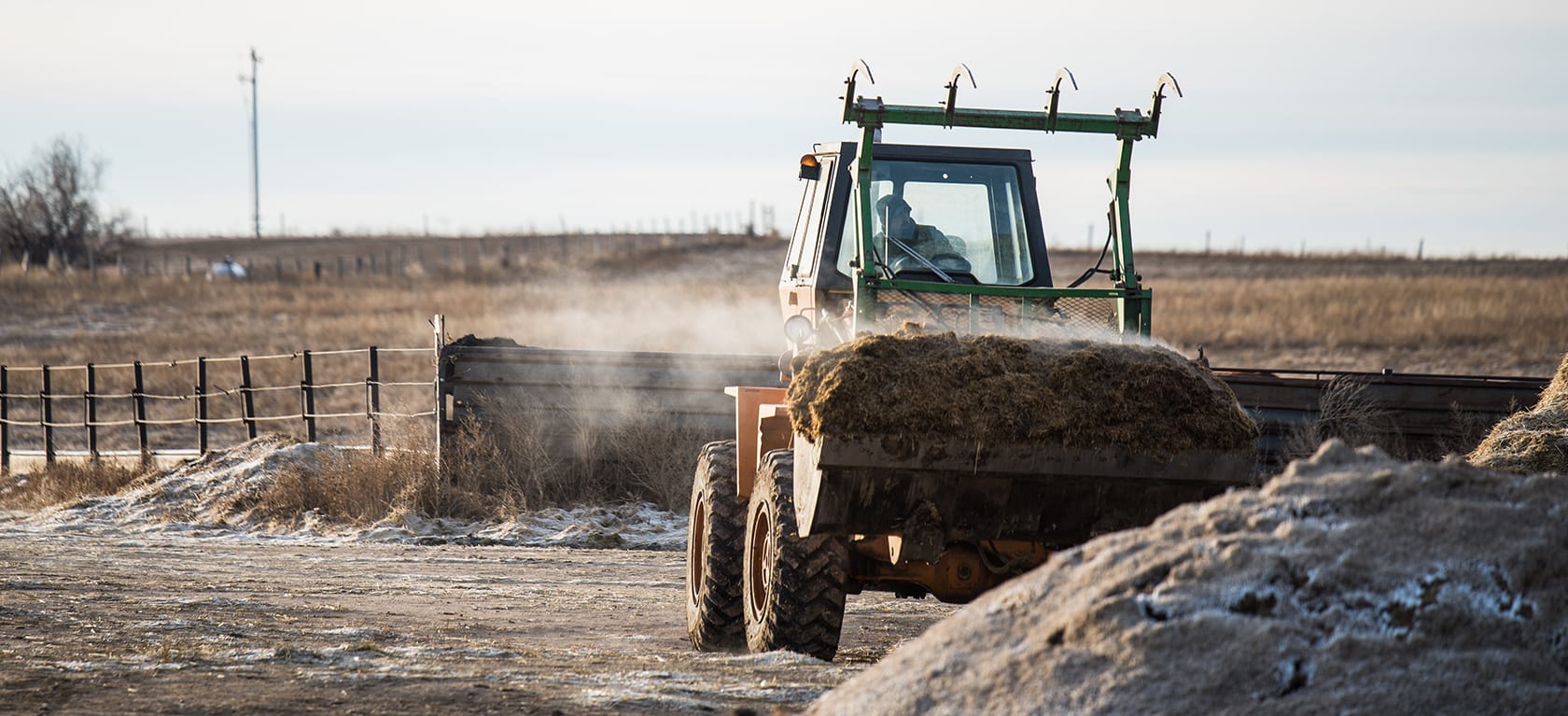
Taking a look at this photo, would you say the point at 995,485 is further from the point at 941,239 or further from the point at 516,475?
→ the point at 516,475

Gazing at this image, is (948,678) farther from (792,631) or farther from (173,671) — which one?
(173,671)

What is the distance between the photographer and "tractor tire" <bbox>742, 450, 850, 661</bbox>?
6574 mm

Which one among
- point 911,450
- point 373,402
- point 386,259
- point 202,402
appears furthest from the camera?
point 386,259

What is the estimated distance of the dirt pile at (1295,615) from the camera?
402 centimetres

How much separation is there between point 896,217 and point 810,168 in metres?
0.87

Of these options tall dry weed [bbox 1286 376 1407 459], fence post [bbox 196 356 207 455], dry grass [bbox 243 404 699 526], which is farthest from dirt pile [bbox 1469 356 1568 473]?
fence post [bbox 196 356 207 455]

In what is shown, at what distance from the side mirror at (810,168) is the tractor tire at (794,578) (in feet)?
7.32

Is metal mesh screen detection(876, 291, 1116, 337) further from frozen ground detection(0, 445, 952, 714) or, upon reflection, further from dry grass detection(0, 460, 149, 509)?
dry grass detection(0, 460, 149, 509)

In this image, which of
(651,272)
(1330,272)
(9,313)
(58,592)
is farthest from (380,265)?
(58,592)

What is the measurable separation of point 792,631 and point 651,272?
167ft

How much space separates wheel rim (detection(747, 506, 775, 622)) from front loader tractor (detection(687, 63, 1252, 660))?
0.03ft

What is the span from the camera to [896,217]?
7914mm

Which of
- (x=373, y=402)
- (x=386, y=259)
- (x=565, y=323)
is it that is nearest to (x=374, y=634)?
(x=373, y=402)

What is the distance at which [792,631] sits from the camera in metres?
6.69
